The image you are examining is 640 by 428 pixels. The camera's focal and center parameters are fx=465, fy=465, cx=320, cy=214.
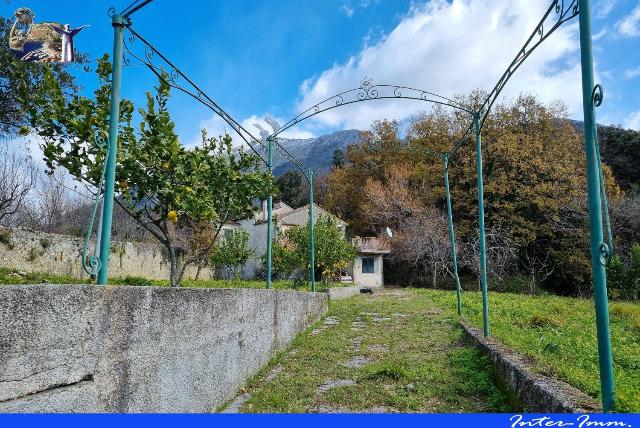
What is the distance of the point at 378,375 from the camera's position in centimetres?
504

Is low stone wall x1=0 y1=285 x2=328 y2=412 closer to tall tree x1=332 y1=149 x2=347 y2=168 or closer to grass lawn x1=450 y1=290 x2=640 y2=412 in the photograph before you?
grass lawn x1=450 y1=290 x2=640 y2=412

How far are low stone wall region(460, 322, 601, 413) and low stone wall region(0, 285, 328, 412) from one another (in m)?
2.44

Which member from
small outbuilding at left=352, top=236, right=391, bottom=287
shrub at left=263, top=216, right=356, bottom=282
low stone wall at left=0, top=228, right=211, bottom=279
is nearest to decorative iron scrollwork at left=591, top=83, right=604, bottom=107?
shrub at left=263, top=216, right=356, bottom=282

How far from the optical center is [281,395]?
443cm

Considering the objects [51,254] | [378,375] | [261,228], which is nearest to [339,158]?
[261,228]

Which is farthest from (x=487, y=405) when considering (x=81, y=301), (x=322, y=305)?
(x=322, y=305)

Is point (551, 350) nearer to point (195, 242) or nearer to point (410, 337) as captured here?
point (410, 337)

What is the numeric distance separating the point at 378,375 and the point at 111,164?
11.4ft

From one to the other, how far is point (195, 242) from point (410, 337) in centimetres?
1910

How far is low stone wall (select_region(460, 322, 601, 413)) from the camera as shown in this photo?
2.80 m

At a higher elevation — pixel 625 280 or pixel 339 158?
pixel 339 158

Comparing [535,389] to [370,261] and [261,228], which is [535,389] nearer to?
[370,261]

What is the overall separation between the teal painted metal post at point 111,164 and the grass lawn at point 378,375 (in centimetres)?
194

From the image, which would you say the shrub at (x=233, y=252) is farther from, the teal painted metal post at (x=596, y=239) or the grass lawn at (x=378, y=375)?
the teal painted metal post at (x=596, y=239)
